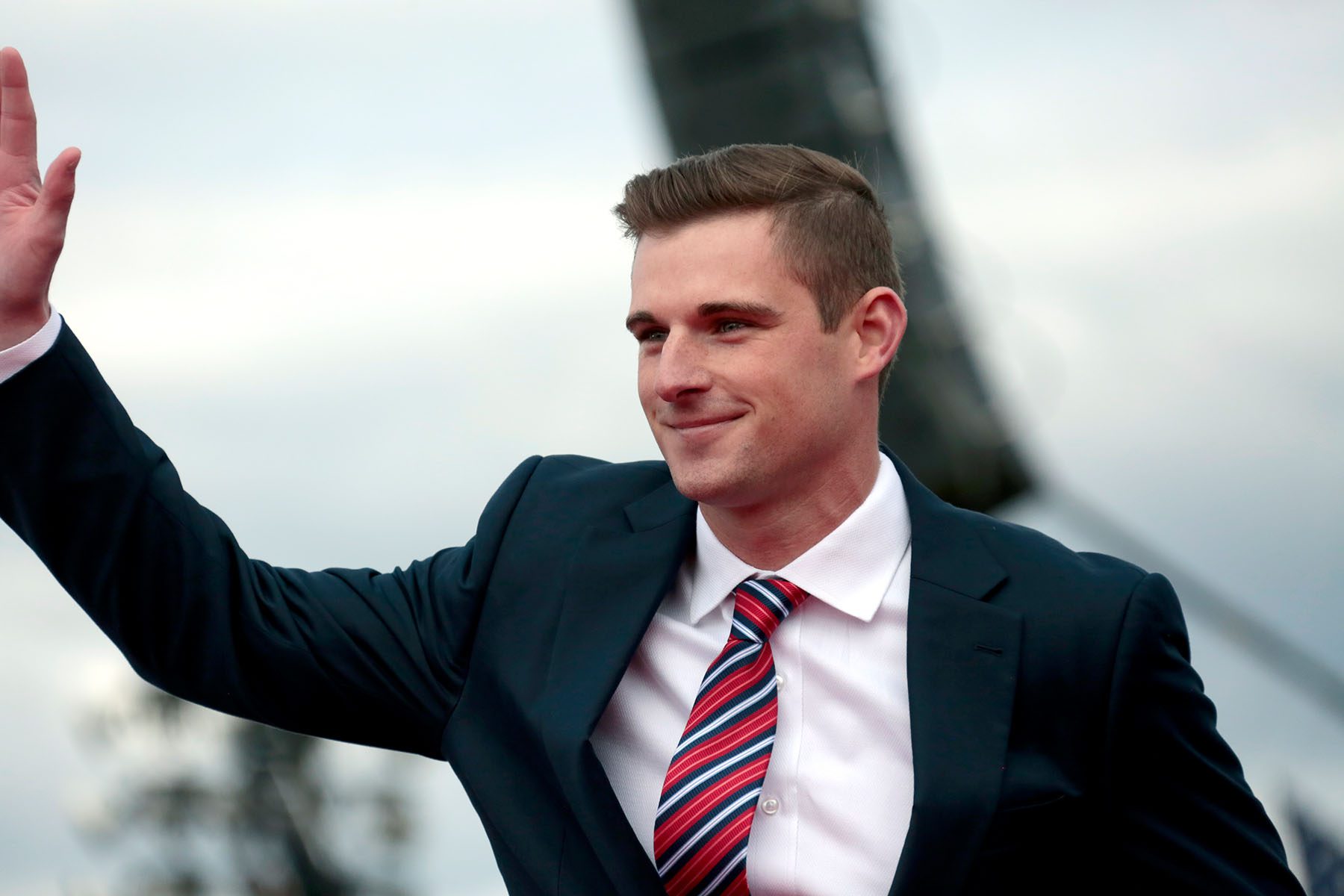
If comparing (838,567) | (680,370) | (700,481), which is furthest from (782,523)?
(680,370)

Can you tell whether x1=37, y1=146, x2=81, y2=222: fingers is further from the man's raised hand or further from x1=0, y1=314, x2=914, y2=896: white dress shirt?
x1=0, y1=314, x2=914, y2=896: white dress shirt

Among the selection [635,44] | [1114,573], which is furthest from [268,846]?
[1114,573]

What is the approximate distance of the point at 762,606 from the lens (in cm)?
270

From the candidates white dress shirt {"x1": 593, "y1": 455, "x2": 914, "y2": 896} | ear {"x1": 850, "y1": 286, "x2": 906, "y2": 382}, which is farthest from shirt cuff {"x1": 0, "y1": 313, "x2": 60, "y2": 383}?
ear {"x1": 850, "y1": 286, "x2": 906, "y2": 382}

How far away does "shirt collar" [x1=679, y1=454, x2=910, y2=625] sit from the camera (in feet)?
8.90

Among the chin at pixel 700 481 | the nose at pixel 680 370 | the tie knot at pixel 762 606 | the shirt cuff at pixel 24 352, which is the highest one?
the shirt cuff at pixel 24 352

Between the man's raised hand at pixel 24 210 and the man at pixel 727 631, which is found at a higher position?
the man's raised hand at pixel 24 210

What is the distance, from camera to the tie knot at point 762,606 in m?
2.67

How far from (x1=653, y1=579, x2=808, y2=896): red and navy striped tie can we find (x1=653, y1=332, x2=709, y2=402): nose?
42 cm

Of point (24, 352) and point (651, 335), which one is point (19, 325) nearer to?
point (24, 352)

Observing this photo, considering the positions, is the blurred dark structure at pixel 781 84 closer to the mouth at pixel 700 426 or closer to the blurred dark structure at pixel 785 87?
the blurred dark structure at pixel 785 87

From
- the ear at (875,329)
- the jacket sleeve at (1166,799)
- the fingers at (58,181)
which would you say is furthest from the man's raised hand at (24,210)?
the jacket sleeve at (1166,799)

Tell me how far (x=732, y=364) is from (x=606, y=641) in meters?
0.49

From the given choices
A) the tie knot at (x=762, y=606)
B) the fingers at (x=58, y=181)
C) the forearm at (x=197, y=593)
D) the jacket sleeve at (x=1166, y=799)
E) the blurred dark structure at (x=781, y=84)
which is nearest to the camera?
the fingers at (x=58, y=181)
